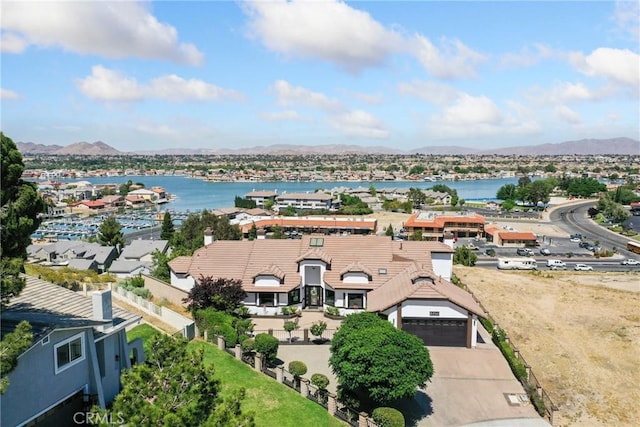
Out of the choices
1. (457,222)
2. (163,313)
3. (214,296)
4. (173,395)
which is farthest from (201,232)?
(457,222)

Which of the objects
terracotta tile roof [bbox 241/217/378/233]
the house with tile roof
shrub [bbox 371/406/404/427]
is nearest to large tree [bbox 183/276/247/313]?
the house with tile roof

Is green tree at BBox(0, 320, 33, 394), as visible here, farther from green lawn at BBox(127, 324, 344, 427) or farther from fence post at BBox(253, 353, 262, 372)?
fence post at BBox(253, 353, 262, 372)

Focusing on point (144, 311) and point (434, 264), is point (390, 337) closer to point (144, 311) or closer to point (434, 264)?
point (144, 311)

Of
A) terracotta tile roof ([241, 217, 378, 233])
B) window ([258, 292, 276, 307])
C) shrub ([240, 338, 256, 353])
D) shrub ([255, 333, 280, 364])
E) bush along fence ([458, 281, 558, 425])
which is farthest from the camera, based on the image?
terracotta tile roof ([241, 217, 378, 233])

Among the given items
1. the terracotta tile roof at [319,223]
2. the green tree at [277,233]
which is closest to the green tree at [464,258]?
the terracotta tile roof at [319,223]

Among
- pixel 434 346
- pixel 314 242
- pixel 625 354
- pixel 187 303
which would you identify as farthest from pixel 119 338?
pixel 625 354

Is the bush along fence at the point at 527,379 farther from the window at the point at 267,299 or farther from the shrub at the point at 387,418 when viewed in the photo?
the window at the point at 267,299
